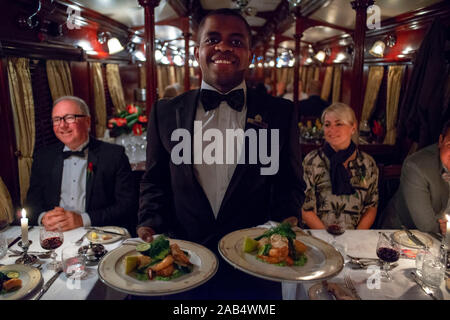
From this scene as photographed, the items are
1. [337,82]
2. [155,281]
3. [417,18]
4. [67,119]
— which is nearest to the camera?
[155,281]

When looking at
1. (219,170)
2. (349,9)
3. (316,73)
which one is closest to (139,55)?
(349,9)

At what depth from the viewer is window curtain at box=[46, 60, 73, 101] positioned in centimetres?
485

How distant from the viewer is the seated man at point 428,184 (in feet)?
7.63

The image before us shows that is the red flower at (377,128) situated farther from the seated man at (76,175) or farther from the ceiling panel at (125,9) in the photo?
the seated man at (76,175)

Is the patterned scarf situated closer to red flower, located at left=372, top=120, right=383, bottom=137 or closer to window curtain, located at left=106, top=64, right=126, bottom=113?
red flower, located at left=372, top=120, right=383, bottom=137

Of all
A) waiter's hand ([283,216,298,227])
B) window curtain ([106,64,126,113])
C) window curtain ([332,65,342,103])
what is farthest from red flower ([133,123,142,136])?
window curtain ([332,65,342,103])

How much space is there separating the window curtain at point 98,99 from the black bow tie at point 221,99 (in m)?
6.01

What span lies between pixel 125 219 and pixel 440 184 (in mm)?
2245

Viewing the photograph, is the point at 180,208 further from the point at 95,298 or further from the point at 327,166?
the point at 327,166

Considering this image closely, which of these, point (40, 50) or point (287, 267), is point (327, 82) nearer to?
point (40, 50)

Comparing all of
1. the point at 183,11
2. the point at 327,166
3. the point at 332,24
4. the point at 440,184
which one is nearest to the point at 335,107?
the point at 327,166

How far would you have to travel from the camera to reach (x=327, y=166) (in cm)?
270

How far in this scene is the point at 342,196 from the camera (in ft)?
8.67

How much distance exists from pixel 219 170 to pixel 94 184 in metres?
1.41
